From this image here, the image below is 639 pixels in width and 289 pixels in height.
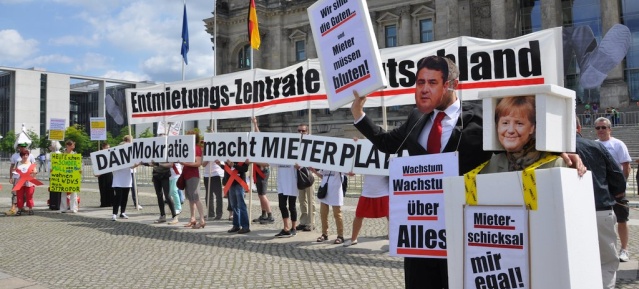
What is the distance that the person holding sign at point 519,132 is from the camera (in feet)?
8.83

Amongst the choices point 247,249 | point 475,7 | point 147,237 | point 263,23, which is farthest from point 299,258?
point 263,23

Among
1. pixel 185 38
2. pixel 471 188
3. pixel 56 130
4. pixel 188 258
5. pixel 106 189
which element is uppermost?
pixel 185 38

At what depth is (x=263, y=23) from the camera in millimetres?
55438

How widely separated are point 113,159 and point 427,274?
469 inches

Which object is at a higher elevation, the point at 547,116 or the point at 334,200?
the point at 547,116

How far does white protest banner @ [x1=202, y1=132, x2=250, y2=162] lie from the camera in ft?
36.0

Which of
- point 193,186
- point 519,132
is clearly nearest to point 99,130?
point 193,186

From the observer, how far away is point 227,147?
1127 cm

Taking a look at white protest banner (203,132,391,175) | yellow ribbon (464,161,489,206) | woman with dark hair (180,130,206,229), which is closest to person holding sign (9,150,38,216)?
woman with dark hair (180,130,206,229)

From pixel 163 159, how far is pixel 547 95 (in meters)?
11.0

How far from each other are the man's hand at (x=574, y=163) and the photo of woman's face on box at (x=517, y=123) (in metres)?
0.18

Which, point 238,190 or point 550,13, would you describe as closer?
point 238,190

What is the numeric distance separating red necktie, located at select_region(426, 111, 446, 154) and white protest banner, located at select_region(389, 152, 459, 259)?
12cm

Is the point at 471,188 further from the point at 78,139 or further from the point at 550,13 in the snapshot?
the point at 78,139
